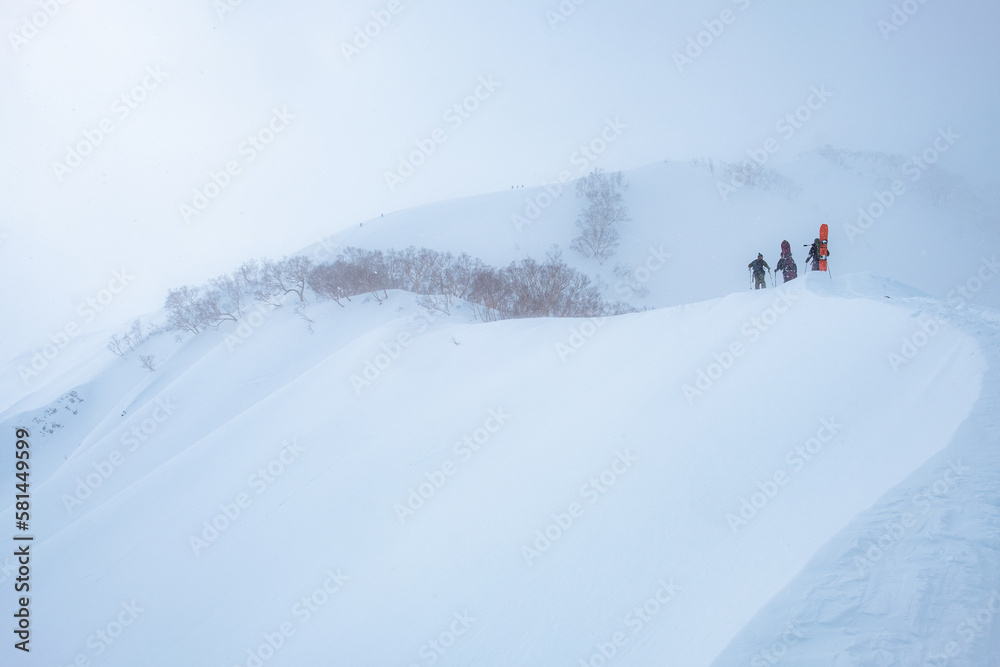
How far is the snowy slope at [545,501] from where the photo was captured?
390 centimetres

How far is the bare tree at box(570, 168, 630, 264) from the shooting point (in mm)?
39969

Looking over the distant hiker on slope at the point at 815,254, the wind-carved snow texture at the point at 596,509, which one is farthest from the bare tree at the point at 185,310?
the distant hiker on slope at the point at 815,254

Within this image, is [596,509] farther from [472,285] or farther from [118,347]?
[118,347]

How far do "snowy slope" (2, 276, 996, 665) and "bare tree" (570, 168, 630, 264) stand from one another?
29.5 metres

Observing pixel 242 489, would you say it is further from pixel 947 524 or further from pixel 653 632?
pixel 947 524

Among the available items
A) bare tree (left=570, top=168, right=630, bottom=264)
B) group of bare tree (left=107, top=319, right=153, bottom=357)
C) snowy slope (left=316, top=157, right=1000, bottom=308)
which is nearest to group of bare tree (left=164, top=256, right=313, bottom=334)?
group of bare tree (left=107, top=319, right=153, bottom=357)

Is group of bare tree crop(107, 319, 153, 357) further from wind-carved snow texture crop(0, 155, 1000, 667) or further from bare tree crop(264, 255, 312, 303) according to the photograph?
wind-carved snow texture crop(0, 155, 1000, 667)

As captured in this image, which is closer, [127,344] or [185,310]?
[185,310]

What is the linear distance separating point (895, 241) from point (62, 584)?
54.4 meters

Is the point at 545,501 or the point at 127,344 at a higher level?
the point at 127,344

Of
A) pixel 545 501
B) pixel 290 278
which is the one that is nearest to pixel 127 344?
pixel 290 278

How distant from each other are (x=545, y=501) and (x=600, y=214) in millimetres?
40791

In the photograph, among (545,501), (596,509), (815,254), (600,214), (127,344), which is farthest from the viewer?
(600,214)

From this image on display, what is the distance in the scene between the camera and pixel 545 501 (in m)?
5.70
